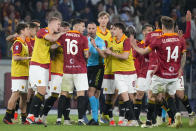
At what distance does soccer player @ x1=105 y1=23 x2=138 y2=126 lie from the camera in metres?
11.5

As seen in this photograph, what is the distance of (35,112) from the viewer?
11133 mm

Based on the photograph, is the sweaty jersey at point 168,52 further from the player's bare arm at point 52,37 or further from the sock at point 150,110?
the player's bare arm at point 52,37

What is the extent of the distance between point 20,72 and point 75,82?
1.35 meters

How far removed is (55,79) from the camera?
1130cm

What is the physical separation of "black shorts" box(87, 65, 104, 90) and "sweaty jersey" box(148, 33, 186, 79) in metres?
1.73

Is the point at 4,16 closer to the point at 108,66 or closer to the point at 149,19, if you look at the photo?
the point at 149,19

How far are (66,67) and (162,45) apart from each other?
2182 mm

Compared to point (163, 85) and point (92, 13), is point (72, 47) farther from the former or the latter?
point (92, 13)

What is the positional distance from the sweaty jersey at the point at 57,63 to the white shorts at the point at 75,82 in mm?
179

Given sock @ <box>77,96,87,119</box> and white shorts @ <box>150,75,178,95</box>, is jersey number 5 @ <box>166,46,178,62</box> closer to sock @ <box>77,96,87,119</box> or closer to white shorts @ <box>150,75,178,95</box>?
white shorts @ <box>150,75,178,95</box>

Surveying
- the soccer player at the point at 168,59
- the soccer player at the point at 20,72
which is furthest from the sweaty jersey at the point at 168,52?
the soccer player at the point at 20,72

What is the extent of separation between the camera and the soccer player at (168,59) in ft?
34.0

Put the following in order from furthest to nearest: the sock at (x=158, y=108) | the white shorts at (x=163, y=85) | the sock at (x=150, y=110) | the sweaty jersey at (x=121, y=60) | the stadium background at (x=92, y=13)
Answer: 1. the stadium background at (x=92, y=13)
2. the sweaty jersey at (x=121, y=60)
3. the sock at (x=158, y=108)
4. the sock at (x=150, y=110)
5. the white shorts at (x=163, y=85)

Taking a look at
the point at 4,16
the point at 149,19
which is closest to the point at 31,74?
the point at 4,16
